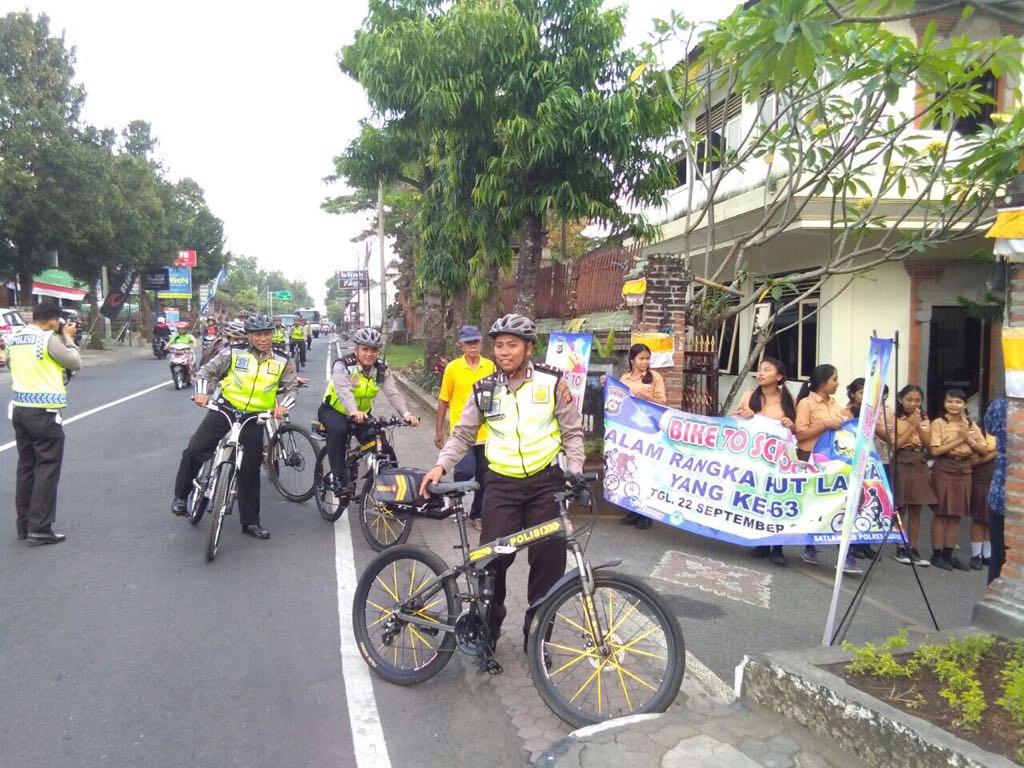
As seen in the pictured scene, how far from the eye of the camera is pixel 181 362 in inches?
702

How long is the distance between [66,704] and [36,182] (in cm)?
2658

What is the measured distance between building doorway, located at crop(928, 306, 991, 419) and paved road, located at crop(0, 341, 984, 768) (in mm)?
6905

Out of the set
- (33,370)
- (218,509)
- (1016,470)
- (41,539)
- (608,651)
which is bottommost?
(41,539)

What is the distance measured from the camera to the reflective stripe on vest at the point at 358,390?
688cm

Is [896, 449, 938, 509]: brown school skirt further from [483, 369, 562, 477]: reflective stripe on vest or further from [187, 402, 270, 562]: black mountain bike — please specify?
[187, 402, 270, 562]: black mountain bike

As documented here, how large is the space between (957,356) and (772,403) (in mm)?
7923

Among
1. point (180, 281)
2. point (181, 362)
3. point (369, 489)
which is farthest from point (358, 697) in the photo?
point (180, 281)

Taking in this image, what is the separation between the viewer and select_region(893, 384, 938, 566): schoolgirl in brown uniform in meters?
6.86

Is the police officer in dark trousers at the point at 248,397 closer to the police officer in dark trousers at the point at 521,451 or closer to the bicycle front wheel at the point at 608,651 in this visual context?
the police officer in dark trousers at the point at 521,451

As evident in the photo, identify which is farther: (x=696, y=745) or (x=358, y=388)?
(x=358, y=388)

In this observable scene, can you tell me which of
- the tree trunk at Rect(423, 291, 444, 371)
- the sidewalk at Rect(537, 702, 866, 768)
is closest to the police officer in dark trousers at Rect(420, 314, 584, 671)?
the sidewalk at Rect(537, 702, 866, 768)

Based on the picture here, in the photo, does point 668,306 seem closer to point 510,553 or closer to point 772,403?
point 772,403

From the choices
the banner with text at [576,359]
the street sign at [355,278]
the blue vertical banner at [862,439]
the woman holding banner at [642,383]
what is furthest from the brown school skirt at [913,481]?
the street sign at [355,278]

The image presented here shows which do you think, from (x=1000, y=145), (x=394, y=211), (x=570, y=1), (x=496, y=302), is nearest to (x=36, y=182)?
(x=394, y=211)
